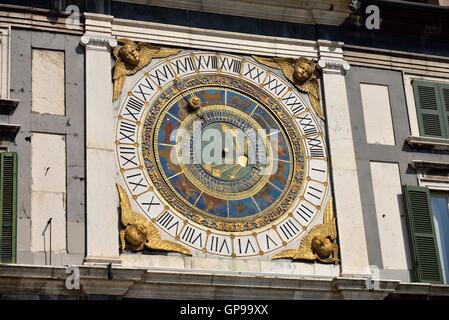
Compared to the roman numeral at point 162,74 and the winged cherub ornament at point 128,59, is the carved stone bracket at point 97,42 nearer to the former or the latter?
the winged cherub ornament at point 128,59

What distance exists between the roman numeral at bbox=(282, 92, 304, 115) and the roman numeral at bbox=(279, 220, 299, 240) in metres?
2.12

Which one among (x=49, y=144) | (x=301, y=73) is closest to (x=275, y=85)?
(x=301, y=73)

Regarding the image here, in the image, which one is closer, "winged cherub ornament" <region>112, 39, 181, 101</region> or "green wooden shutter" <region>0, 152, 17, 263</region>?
"green wooden shutter" <region>0, 152, 17, 263</region>

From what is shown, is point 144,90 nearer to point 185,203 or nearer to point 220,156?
point 220,156

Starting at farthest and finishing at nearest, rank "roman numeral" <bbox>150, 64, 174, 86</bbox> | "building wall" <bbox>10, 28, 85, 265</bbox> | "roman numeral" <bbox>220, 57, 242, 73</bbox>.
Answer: "roman numeral" <bbox>220, 57, 242, 73</bbox>
"roman numeral" <bbox>150, 64, 174, 86</bbox>
"building wall" <bbox>10, 28, 85, 265</bbox>

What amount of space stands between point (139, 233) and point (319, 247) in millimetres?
3083

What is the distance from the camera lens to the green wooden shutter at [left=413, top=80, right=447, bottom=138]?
2448cm

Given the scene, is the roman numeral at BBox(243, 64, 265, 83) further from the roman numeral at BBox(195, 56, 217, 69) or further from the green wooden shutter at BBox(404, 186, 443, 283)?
the green wooden shutter at BBox(404, 186, 443, 283)

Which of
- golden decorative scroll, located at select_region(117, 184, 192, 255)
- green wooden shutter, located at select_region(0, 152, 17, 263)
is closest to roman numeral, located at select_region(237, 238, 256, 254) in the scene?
golden decorative scroll, located at select_region(117, 184, 192, 255)

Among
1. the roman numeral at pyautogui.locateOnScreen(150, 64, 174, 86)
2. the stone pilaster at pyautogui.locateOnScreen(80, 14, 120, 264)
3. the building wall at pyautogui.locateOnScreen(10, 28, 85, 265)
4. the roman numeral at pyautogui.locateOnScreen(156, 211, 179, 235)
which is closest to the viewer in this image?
the building wall at pyautogui.locateOnScreen(10, 28, 85, 265)

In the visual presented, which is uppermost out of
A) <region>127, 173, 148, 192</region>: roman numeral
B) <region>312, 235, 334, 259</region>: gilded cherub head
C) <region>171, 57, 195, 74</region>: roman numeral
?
<region>171, 57, 195, 74</region>: roman numeral

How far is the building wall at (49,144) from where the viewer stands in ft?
68.9

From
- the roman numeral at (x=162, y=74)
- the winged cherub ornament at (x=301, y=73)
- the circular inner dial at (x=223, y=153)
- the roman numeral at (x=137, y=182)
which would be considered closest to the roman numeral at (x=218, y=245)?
the circular inner dial at (x=223, y=153)

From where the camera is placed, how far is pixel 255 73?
2367 centimetres
